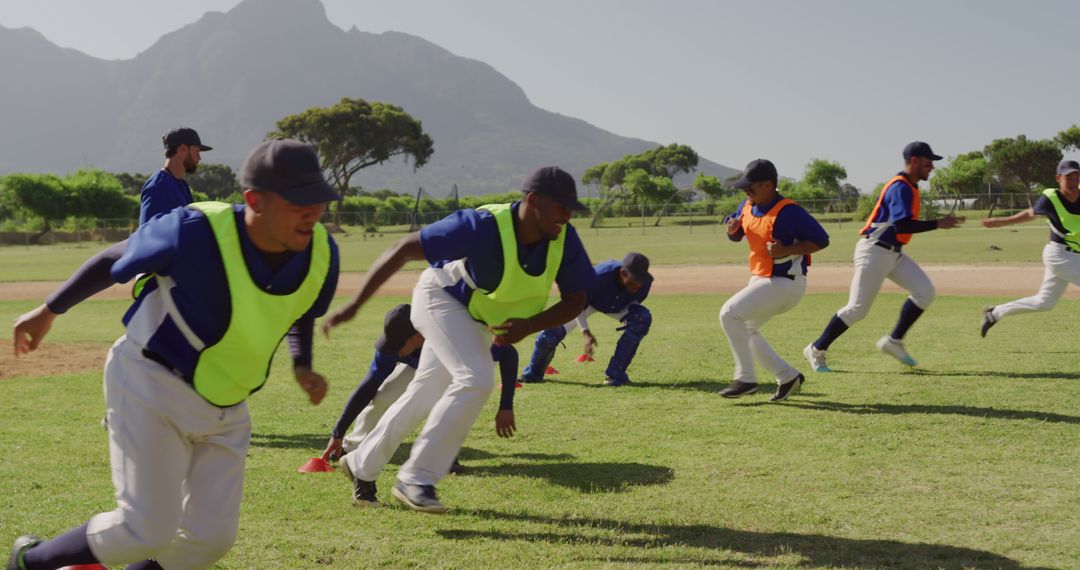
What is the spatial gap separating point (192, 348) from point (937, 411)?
20.9 ft

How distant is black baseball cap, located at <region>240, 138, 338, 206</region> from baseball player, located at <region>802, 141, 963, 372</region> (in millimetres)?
7343

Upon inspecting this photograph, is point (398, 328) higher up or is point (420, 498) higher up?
point (398, 328)

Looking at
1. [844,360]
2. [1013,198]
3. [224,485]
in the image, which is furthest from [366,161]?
[224,485]

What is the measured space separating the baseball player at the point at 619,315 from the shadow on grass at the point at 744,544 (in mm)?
4451

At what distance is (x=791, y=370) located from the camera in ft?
27.4

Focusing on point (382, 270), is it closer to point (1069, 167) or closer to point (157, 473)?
point (157, 473)

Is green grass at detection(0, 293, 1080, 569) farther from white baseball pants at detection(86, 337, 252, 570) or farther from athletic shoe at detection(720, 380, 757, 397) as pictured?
white baseball pants at detection(86, 337, 252, 570)

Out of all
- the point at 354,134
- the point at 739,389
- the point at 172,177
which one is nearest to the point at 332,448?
the point at 172,177

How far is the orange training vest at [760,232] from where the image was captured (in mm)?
8078

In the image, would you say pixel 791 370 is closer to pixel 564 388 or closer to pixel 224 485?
pixel 564 388

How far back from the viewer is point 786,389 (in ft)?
27.4

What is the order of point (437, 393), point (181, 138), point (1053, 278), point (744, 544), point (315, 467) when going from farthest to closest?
point (1053, 278) → point (181, 138) → point (315, 467) → point (437, 393) → point (744, 544)

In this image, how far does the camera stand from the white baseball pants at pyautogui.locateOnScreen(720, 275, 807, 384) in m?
8.26

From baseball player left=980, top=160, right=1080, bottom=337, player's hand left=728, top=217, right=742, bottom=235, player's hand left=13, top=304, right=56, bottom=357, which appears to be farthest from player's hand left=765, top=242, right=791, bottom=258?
player's hand left=13, top=304, right=56, bottom=357
